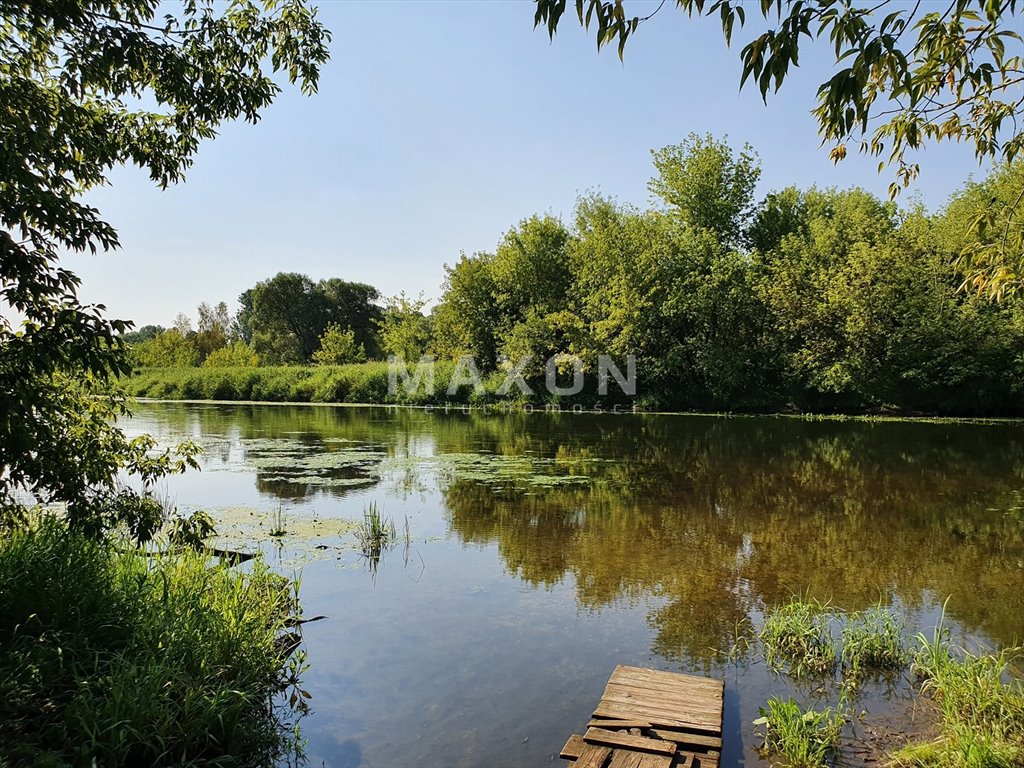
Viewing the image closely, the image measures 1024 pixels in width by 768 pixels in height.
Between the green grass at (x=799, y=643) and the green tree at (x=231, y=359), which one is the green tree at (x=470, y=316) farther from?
the green grass at (x=799, y=643)

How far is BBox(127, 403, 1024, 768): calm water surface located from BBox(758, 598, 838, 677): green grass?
0.65ft

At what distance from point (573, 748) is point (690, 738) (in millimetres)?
709

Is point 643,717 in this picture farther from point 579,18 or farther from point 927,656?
point 579,18

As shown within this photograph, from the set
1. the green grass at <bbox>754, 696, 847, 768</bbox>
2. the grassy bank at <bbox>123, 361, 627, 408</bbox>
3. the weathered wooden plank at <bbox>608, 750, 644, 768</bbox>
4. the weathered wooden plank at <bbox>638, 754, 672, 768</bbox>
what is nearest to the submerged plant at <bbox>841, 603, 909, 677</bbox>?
the green grass at <bbox>754, 696, 847, 768</bbox>

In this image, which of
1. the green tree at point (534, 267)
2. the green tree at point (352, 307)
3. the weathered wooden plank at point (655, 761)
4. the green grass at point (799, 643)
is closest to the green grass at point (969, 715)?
the green grass at point (799, 643)

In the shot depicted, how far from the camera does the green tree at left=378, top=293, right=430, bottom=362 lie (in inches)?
1801

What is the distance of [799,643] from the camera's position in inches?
220

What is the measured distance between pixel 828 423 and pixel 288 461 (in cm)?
2062

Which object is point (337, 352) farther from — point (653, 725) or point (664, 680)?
point (653, 725)

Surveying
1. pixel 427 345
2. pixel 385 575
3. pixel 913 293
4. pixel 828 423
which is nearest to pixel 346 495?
pixel 385 575

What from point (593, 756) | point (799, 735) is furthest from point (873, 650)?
point (593, 756)

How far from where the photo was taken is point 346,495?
1223 cm

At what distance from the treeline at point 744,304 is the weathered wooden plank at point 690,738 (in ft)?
86.7

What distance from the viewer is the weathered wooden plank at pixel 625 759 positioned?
3.77 metres
